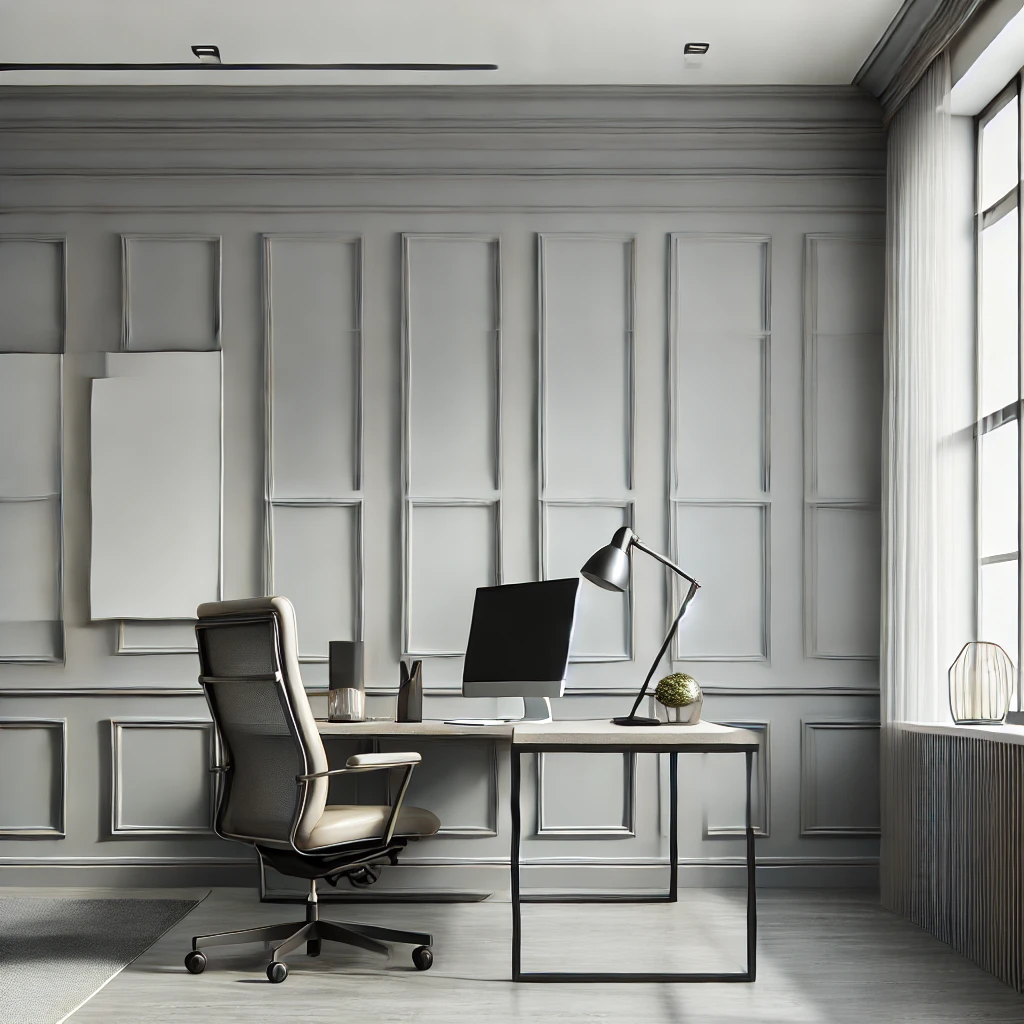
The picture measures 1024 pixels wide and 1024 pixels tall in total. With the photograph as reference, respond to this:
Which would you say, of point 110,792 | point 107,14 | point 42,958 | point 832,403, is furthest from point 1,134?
point 832,403

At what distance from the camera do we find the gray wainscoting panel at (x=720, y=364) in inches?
175

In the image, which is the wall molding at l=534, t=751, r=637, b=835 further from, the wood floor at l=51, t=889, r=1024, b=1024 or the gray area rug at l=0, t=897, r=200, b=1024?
the gray area rug at l=0, t=897, r=200, b=1024

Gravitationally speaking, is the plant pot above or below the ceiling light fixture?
below

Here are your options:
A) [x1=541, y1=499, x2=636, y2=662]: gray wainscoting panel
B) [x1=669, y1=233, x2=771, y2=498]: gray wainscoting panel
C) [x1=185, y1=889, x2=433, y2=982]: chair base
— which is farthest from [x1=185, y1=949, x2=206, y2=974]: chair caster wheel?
[x1=669, y1=233, x2=771, y2=498]: gray wainscoting panel

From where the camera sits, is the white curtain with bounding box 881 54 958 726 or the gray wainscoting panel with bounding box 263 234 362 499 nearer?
the white curtain with bounding box 881 54 958 726

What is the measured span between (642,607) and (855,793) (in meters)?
1.11

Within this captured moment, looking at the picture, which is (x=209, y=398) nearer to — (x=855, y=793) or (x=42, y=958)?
(x=42, y=958)

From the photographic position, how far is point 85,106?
4.50 metres

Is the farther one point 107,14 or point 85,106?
point 85,106

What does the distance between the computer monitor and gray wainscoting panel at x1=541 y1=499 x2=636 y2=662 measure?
422 mm

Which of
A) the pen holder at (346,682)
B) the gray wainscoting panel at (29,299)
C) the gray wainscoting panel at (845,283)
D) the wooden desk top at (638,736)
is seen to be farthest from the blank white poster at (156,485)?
the gray wainscoting panel at (845,283)

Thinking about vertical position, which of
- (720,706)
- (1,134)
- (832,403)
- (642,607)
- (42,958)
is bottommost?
(42,958)

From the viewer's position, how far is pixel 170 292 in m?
4.49

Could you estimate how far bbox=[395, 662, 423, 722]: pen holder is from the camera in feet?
13.1
